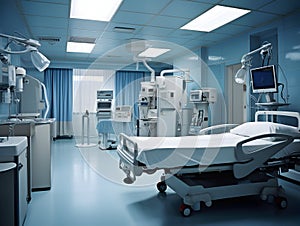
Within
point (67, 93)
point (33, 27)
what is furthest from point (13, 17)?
point (67, 93)

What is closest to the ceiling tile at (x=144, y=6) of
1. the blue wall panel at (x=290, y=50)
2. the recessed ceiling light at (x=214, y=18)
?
the recessed ceiling light at (x=214, y=18)

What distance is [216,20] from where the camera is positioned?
187 inches

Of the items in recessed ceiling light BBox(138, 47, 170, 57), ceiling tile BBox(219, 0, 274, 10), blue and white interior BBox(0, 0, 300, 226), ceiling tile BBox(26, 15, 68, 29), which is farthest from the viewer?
recessed ceiling light BBox(138, 47, 170, 57)

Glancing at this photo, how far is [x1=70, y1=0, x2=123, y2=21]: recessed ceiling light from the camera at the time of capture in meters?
3.84

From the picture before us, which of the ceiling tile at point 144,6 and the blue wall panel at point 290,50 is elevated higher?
the ceiling tile at point 144,6

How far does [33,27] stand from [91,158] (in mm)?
2843

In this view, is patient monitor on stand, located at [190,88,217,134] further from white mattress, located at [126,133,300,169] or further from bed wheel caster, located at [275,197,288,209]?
bed wheel caster, located at [275,197,288,209]

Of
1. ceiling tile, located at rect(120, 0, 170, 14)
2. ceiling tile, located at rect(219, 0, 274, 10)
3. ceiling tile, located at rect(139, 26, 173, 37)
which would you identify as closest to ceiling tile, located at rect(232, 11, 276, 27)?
ceiling tile, located at rect(219, 0, 274, 10)

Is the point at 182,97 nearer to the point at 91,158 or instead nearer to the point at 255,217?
the point at 91,158

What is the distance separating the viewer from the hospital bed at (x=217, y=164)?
278 centimetres

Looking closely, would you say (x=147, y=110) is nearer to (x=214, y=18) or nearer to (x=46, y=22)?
(x=214, y=18)

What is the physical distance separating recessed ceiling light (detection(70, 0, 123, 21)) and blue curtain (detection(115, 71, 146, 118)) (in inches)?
195

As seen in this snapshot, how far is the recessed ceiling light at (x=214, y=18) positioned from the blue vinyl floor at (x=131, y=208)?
111 inches

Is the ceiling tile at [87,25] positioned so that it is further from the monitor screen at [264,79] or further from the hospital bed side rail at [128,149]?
the monitor screen at [264,79]
